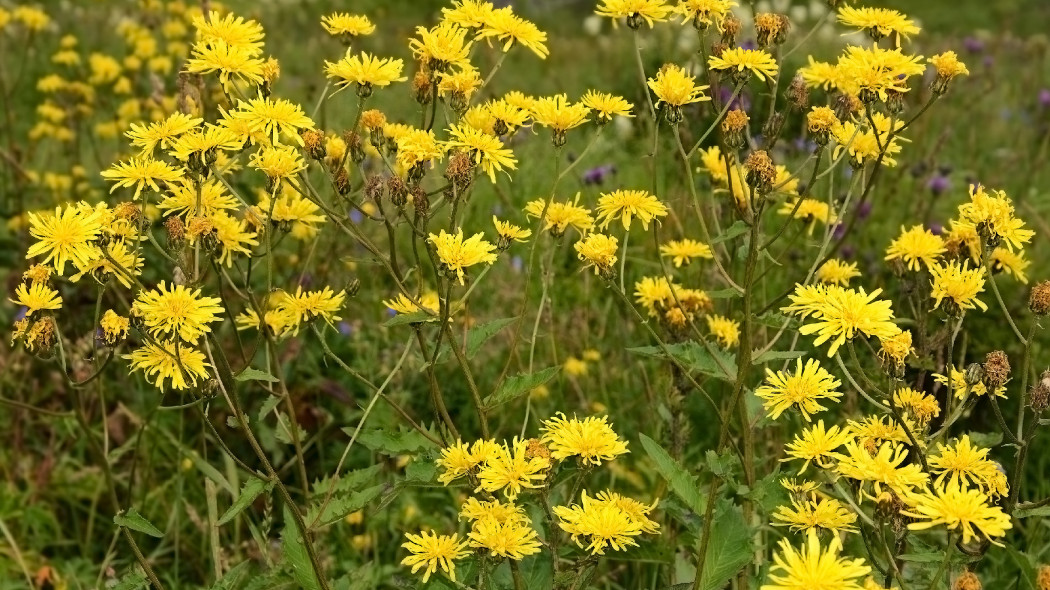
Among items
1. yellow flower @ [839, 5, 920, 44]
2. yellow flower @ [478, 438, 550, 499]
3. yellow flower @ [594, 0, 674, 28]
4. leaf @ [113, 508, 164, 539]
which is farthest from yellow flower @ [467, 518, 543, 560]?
yellow flower @ [839, 5, 920, 44]

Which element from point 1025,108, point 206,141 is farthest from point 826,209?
point 1025,108

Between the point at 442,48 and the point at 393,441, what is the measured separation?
0.69 m

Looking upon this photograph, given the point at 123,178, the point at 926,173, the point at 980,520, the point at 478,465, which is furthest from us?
the point at 926,173

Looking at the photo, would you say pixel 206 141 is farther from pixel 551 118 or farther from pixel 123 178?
pixel 551 118

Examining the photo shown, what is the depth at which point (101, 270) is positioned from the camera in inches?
65.8

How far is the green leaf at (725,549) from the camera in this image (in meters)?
1.54

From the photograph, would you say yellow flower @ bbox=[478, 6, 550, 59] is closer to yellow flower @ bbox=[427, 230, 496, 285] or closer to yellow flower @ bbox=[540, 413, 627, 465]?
yellow flower @ bbox=[427, 230, 496, 285]

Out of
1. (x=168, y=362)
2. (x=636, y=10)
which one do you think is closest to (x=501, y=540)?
(x=168, y=362)

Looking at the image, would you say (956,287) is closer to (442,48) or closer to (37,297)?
(442,48)

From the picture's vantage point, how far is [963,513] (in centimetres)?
119

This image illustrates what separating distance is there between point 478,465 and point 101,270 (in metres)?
0.72

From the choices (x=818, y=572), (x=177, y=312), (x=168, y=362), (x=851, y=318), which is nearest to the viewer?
(x=818, y=572)

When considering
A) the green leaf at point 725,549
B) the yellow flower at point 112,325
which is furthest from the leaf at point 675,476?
the yellow flower at point 112,325

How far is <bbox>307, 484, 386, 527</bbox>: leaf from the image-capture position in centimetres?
165
